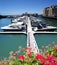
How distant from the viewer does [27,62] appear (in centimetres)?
291

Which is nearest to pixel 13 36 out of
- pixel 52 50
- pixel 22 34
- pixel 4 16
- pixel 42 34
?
pixel 22 34

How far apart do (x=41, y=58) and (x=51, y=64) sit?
0.21m

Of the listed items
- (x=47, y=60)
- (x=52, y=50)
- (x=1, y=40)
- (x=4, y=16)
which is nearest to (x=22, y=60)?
(x=47, y=60)

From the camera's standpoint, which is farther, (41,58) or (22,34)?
(22,34)

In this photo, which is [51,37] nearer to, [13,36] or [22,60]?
[13,36]

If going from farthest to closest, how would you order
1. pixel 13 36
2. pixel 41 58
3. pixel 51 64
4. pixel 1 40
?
pixel 13 36
pixel 1 40
pixel 41 58
pixel 51 64

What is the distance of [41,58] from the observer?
2920 millimetres

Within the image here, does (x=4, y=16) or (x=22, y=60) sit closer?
(x=22, y=60)

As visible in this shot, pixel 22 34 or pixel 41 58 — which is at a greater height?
pixel 41 58

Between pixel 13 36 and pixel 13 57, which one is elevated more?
pixel 13 57

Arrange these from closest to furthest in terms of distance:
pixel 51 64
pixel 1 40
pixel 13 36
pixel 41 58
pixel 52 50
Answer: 1. pixel 51 64
2. pixel 41 58
3. pixel 52 50
4. pixel 1 40
5. pixel 13 36

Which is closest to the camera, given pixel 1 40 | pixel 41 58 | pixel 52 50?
pixel 41 58

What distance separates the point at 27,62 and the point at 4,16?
77775mm

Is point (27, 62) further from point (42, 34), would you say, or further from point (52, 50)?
point (42, 34)
